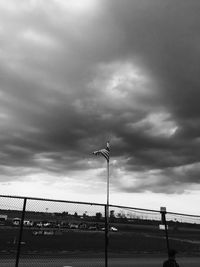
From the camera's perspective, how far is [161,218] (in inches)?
567

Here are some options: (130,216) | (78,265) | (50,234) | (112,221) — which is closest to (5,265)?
(78,265)

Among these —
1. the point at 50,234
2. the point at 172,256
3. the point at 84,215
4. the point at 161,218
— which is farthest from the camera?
the point at 50,234

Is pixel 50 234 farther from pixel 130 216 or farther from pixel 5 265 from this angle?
pixel 130 216

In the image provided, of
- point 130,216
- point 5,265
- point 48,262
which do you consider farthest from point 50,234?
point 130,216

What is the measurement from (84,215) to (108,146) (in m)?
17.9

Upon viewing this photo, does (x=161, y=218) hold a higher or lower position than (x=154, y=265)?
higher

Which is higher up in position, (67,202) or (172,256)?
(67,202)

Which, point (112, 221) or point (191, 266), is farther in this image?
point (191, 266)

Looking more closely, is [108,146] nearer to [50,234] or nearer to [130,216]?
[130,216]

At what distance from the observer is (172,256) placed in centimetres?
976

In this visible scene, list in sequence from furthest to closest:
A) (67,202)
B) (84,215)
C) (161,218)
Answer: (161,218), (84,215), (67,202)

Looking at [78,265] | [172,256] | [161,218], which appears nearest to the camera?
[172,256]

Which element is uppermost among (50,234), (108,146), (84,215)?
(108,146)

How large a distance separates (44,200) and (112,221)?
30.0 ft
